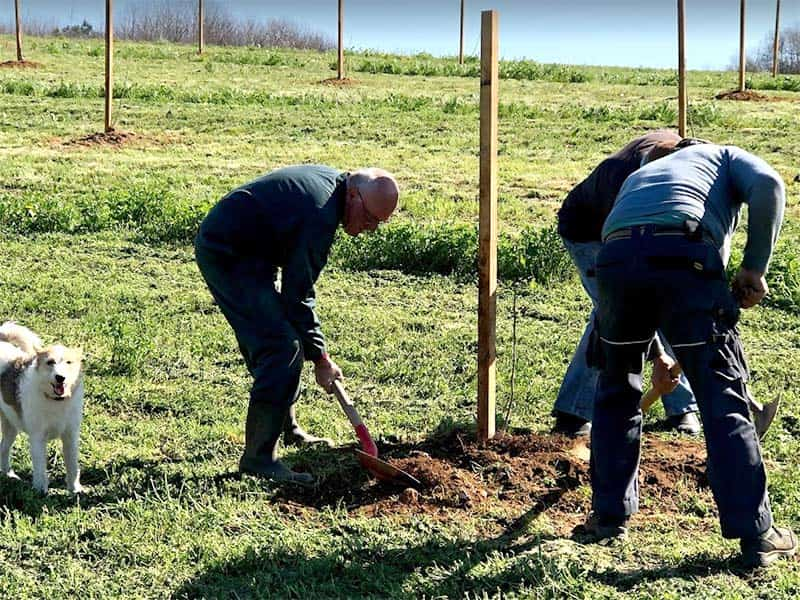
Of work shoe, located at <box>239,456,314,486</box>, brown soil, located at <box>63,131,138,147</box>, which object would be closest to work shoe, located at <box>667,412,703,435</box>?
work shoe, located at <box>239,456,314,486</box>

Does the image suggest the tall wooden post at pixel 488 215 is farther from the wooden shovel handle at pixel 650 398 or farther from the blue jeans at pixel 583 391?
the wooden shovel handle at pixel 650 398

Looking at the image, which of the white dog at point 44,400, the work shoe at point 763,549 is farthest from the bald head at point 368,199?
the work shoe at point 763,549

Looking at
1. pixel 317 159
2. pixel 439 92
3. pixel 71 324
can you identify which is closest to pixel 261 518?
pixel 71 324

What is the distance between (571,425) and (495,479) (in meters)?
0.91

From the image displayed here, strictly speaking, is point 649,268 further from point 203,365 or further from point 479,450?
point 203,365

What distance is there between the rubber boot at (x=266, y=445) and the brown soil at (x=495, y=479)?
0.10 m

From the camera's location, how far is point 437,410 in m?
Answer: 6.58

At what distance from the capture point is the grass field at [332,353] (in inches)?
176

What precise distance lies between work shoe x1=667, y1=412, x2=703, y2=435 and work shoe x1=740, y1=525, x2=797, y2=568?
178 cm

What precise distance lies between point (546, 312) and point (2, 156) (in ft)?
30.7

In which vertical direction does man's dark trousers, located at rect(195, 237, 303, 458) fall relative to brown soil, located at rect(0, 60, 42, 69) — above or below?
below

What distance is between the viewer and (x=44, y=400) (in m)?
5.26

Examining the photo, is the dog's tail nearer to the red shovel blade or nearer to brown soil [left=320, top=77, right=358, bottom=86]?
the red shovel blade

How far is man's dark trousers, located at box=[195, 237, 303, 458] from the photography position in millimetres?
5293
